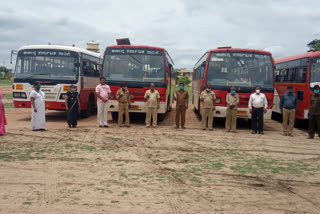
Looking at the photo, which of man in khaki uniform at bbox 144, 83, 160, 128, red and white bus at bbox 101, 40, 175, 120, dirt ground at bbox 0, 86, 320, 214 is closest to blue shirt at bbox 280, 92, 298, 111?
dirt ground at bbox 0, 86, 320, 214

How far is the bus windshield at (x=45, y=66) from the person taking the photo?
511 inches

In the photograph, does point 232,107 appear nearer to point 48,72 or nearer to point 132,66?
point 132,66

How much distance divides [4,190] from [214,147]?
5.38 meters

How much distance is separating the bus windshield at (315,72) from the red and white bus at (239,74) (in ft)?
5.34

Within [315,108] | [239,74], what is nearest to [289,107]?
[315,108]

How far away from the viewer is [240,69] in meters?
12.4

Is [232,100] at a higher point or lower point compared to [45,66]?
lower

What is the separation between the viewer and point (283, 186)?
5559 millimetres

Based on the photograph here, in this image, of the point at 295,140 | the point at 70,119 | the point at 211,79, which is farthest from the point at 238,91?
the point at 70,119

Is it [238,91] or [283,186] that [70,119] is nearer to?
[238,91]

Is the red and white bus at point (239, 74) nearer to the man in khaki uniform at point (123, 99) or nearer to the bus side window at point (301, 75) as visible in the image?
the bus side window at point (301, 75)

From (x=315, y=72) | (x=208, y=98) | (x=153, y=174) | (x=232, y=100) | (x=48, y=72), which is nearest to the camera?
(x=153, y=174)

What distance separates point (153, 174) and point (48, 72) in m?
8.47

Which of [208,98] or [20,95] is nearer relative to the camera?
[208,98]
